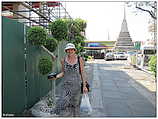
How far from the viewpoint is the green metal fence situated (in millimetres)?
3389

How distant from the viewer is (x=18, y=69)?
3861 mm

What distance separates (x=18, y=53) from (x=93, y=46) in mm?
32060

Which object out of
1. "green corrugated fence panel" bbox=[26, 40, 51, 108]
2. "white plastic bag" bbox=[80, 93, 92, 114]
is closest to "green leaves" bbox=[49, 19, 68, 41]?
"green corrugated fence panel" bbox=[26, 40, 51, 108]

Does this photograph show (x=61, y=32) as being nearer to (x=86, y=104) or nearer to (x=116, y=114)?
(x=86, y=104)

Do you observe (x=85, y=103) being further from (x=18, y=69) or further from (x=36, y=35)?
(x=36, y=35)

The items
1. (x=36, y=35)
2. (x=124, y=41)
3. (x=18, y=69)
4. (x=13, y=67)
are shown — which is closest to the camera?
(x=13, y=67)

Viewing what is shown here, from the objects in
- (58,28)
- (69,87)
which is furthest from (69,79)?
(58,28)

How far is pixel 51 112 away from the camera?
13.7ft

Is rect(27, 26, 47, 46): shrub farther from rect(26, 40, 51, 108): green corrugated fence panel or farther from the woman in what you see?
the woman

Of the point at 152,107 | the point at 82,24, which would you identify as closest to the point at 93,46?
the point at 82,24

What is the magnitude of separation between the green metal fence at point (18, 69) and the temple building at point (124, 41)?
18943 mm

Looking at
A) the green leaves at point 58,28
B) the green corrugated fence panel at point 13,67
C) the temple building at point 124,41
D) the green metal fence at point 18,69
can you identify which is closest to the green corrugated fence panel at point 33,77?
the green metal fence at point 18,69

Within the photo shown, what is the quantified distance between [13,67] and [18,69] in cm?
22

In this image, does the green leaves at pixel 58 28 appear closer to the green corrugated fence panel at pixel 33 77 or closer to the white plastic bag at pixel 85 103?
the green corrugated fence panel at pixel 33 77
